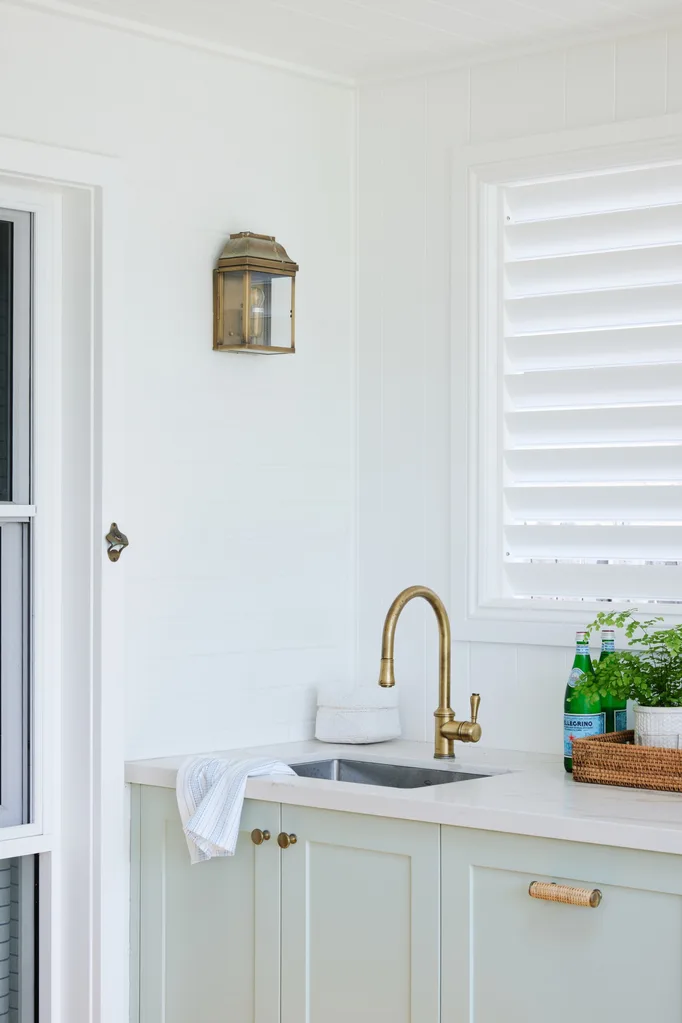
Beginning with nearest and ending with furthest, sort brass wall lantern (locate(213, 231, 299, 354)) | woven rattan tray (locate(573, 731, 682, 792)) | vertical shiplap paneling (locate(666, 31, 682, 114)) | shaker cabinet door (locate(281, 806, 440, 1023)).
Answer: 1. shaker cabinet door (locate(281, 806, 440, 1023))
2. woven rattan tray (locate(573, 731, 682, 792))
3. vertical shiplap paneling (locate(666, 31, 682, 114))
4. brass wall lantern (locate(213, 231, 299, 354))

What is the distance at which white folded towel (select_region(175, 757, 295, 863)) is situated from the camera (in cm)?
254

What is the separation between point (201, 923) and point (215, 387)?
113 cm

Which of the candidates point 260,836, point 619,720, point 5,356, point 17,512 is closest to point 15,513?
point 17,512

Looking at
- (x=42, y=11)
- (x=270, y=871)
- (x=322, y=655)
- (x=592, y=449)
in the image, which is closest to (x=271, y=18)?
(x=42, y=11)

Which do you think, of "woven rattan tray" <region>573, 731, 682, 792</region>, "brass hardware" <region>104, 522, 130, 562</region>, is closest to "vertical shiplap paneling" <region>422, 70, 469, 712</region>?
"woven rattan tray" <region>573, 731, 682, 792</region>

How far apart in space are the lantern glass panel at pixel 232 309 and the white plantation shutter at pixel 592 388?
1.96ft

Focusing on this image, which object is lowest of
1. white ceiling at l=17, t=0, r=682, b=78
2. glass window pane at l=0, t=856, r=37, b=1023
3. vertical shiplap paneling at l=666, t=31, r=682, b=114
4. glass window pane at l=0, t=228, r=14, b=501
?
glass window pane at l=0, t=856, r=37, b=1023

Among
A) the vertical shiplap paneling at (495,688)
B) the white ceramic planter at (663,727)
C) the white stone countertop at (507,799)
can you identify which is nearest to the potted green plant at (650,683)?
the white ceramic planter at (663,727)

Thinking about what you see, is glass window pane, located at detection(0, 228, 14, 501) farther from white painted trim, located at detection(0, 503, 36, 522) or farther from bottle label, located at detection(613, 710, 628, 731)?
bottle label, located at detection(613, 710, 628, 731)

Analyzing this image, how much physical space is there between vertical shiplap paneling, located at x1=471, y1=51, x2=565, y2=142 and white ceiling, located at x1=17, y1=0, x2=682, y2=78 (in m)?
0.05

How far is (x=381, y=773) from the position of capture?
2924 millimetres

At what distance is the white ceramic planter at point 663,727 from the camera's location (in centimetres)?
252

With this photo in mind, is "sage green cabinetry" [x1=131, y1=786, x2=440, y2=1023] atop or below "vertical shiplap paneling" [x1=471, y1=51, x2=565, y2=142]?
below

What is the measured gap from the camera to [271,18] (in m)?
2.80
